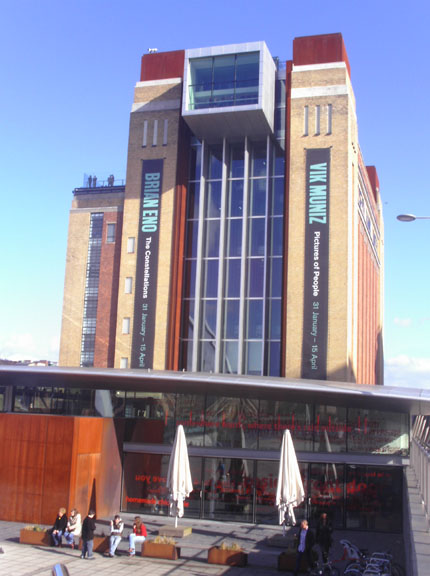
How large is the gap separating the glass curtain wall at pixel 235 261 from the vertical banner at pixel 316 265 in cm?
244

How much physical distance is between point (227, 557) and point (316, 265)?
24404mm

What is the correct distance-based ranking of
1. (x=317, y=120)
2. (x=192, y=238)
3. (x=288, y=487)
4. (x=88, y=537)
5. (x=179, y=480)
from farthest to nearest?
(x=192, y=238), (x=317, y=120), (x=179, y=480), (x=288, y=487), (x=88, y=537)

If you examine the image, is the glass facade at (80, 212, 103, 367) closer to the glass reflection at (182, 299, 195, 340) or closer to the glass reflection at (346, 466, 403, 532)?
the glass reflection at (182, 299, 195, 340)

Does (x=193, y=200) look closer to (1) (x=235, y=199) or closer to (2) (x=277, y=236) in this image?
(1) (x=235, y=199)

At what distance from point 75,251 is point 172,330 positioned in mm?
14759

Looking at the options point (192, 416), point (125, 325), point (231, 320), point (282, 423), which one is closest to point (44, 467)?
point (192, 416)

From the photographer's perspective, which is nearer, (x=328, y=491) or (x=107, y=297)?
(x=328, y=491)

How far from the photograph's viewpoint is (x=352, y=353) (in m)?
40.8

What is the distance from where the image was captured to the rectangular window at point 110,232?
169 ft

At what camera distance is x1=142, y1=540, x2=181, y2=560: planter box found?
1792cm

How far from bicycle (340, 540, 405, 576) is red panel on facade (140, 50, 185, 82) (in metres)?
36.1

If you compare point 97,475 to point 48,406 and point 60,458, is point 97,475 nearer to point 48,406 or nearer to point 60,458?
point 60,458

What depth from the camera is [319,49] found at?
141ft

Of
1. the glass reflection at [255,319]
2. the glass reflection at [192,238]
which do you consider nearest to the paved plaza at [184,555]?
the glass reflection at [255,319]
